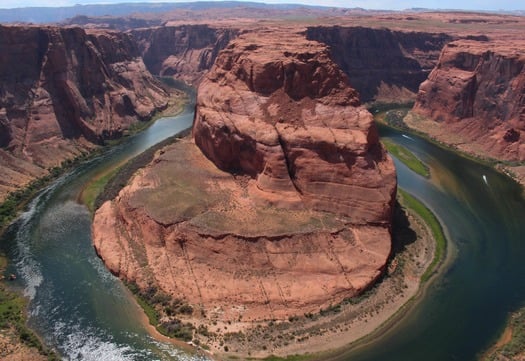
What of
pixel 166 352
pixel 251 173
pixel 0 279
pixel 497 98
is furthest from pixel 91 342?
pixel 497 98

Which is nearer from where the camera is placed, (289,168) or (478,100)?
(289,168)

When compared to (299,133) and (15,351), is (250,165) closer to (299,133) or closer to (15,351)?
(299,133)

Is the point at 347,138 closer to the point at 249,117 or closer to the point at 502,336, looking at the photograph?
the point at 249,117

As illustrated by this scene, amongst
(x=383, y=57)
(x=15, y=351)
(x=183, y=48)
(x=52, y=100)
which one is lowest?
(x=15, y=351)

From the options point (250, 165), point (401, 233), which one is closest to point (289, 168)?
point (250, 165)

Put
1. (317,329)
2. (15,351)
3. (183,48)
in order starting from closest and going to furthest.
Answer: (15,351) → (317,329) → (183,48)

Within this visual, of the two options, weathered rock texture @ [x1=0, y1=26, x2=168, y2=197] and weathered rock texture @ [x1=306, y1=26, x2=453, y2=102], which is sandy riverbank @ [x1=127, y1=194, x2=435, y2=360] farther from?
weathered rock texture @ [x1=306, y1=26, x2=453, y2=102]
